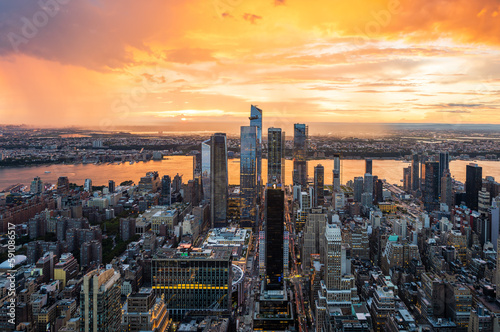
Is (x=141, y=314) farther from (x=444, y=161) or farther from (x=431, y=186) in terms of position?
(x=444, y=161)

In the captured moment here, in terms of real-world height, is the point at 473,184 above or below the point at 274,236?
above

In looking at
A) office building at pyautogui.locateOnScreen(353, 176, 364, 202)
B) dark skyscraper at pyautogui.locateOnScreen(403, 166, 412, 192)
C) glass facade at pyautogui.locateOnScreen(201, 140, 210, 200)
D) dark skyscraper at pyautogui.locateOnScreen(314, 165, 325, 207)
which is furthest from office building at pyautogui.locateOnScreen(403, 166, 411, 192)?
glass facade at pyautogui.locateOnScreen(201, 140, 210, 200)

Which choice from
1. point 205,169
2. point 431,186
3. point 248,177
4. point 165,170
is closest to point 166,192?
point 205,169

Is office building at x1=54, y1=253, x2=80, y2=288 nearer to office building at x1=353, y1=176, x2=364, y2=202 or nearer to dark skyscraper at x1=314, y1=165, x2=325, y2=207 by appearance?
dark skyscraper at x1=314, y1=165, x2=325, y2=207

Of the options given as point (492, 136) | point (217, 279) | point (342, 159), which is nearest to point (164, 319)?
point (217, 279)

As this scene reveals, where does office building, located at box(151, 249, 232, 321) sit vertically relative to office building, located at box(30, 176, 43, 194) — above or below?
below

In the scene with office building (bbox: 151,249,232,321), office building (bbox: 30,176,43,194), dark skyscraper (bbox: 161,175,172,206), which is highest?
office building (bbox: 30,176,43,194)
